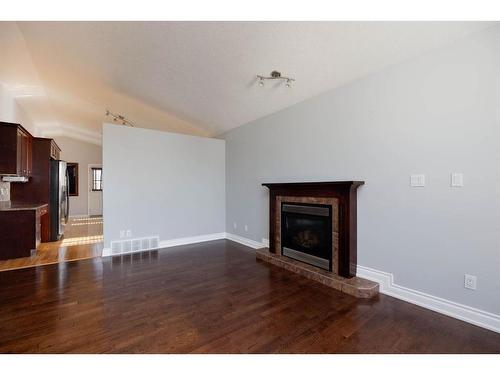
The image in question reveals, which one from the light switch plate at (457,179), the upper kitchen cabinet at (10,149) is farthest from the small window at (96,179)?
the light switch plate at (457,179)

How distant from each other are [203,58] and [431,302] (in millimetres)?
3633

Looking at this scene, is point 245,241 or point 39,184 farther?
point 39,184

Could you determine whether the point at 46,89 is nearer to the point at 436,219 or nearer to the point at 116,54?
the point at 116,54

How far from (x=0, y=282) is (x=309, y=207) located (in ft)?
13.3

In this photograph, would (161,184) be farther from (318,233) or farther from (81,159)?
(81,159)

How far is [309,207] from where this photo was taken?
3.34 meters

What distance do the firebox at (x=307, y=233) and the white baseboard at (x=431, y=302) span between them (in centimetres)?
49

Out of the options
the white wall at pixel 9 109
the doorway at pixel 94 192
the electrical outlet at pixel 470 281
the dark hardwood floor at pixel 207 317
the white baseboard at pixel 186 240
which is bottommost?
the dark hardwood floor at pixel 207 317

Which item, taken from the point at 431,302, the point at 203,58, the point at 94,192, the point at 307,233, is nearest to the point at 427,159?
the point at 431,302

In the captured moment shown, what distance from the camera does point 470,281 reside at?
6.82ft

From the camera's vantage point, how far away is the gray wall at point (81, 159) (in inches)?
366

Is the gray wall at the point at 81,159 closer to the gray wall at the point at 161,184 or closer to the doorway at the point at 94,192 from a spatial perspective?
the doorway at the point at 94,192

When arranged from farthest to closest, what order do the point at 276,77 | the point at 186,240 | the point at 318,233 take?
the point at 186,240 → the point at 318,233 → the point at 276,77
